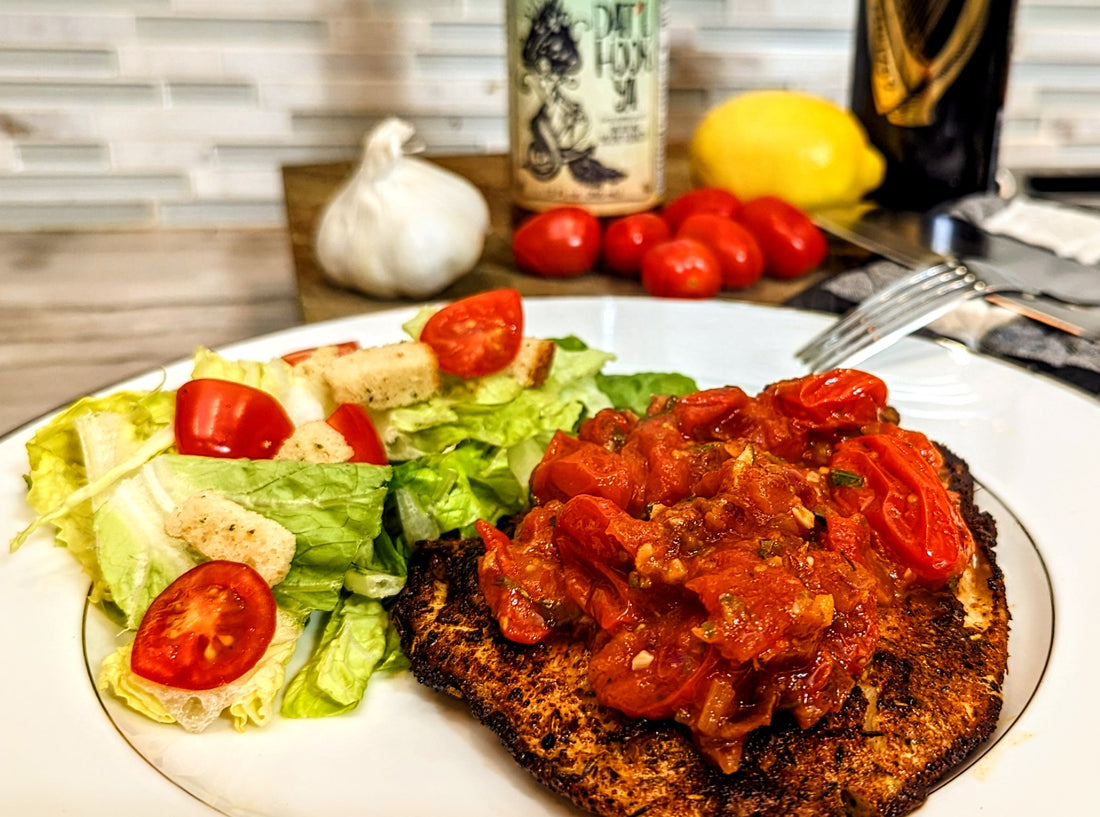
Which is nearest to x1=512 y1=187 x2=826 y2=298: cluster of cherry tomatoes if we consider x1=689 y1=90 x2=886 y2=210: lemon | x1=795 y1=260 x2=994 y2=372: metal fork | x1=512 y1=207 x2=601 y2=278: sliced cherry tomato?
x1=512 y1=207 x2=601 y2=278: sliced cherry tomato

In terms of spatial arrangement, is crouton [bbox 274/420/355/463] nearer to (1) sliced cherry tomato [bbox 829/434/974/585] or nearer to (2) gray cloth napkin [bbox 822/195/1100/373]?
(1) sliced cherry tomato [bbox 829/434/974/585]

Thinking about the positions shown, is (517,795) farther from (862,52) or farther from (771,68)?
(771,68)

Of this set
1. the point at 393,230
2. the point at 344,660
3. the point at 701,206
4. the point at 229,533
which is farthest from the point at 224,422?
the point at 701,206

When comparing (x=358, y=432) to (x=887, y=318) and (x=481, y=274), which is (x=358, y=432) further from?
(x=481, y=274)

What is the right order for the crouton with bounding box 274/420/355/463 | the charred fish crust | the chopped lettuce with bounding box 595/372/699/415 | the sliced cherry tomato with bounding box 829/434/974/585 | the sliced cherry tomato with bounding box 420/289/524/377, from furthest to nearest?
1. the chopped lettuce with bounding box 595/372/699/415
2. the sliced cherry tomato with bounding box 420/289/524/377
3. the crouton with bounding box 274/420/355/463
4. the sliced cherry tomato with bounding box 829/434/974/585
5. the charred fish crust

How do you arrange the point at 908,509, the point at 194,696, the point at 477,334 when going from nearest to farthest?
the point at 194,696 < the point at 908,509 < the point at 477,334
